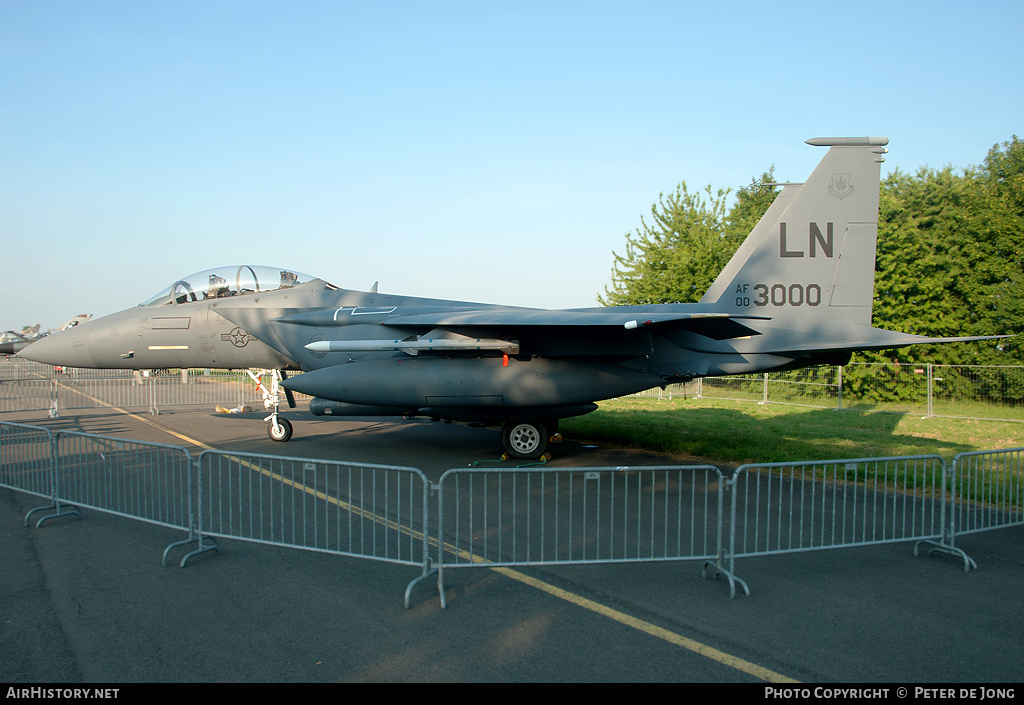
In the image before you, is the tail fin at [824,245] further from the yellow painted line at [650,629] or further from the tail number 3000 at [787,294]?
the yellow painted line at [650,629]

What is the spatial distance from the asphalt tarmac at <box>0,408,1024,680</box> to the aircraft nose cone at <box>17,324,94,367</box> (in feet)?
23.4

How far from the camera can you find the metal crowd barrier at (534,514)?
16.2 feet

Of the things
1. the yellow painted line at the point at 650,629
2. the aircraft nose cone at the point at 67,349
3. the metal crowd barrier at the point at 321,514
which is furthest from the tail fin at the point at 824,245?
the aircraft nose cone at the point at 67,349

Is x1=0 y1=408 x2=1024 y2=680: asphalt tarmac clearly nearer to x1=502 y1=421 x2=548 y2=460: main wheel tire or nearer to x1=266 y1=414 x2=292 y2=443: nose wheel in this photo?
x1=502 y1=421 x2=548 y2=460: main wheel tire

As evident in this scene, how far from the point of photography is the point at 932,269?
25.9 metres

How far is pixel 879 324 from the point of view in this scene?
24844 mm

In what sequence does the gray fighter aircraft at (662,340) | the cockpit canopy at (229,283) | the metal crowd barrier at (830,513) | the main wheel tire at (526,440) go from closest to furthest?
the metal crowd barrier at (830,513), the gray fighter aircraft at (662,340), the main wheel tire at (526,440), the cockpit canopy at (229,283)

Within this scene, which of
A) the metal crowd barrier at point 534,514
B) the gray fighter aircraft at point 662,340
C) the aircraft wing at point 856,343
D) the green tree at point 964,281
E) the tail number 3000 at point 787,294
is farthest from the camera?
the green tree at point 964,281

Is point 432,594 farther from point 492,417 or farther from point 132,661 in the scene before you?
point 492,417

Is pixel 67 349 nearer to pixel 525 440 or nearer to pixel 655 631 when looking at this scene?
pixel 525 440

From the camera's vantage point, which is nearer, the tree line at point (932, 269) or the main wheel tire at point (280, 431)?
the main wheel tire at point (280, 431)

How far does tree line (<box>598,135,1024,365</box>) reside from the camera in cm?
2394
